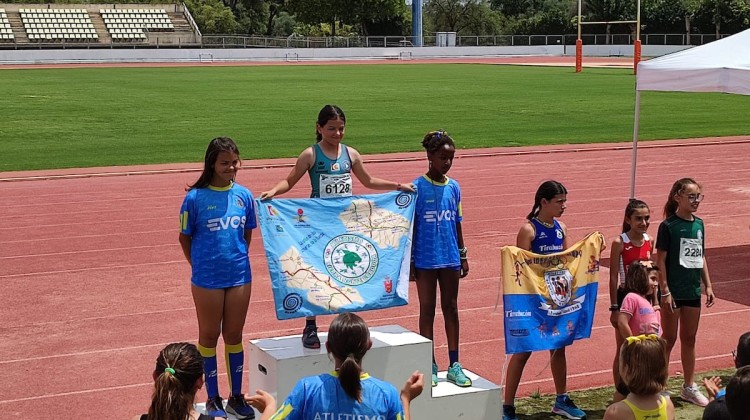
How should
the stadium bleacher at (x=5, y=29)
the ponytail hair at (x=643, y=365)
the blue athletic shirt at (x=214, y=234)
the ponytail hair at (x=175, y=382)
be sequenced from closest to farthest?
the ponytail hair at (x=175, y=382) < the ponytail hair at (x=643, y=365) < the blue athletic shirt at (x=214, y=234) < the stadium bleacher at (x=5, y=29)

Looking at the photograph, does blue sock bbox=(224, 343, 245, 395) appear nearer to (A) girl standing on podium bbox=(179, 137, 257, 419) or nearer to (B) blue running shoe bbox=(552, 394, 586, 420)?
(A) girl standing on podium bbox=(179, 137, 257, 419)

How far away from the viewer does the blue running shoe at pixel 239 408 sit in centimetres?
682

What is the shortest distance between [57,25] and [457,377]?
275 ft

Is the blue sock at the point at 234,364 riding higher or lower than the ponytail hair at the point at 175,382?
lower

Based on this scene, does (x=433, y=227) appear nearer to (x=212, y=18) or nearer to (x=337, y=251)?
(x=337, y=251)

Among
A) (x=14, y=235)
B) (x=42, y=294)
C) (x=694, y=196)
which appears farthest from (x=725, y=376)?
(x=14, y=235)

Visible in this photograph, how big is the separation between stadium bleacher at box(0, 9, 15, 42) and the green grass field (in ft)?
97.3

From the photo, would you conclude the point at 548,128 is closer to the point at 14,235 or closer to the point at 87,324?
the point at 14,235

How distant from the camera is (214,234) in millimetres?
6754

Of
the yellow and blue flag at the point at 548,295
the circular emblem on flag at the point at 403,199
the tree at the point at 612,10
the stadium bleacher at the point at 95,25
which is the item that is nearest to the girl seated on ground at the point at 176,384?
the circular emblem on flag at the point at 403,199

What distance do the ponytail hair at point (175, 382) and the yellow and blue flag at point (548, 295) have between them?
3120 mm

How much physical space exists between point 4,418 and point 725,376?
5.74 m

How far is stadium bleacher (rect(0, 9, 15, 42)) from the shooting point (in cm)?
7931

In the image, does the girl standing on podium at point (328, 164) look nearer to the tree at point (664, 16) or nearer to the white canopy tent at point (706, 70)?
the white canopy tent at point (706, 70)
